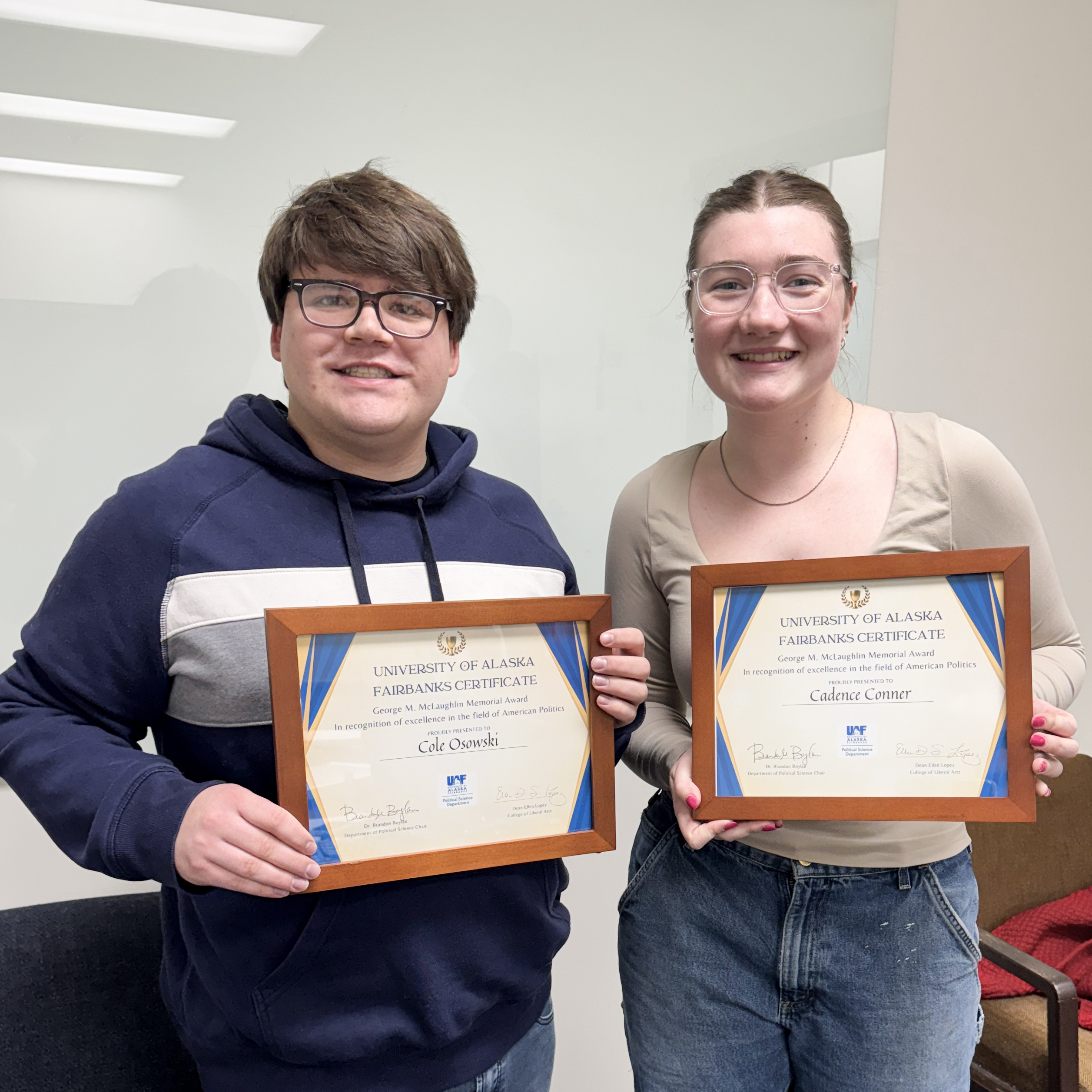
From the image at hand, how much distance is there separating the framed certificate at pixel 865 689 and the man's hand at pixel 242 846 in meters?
0.53

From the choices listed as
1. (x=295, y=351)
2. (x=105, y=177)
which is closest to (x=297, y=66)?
(x=105, y=177)

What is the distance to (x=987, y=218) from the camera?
2.48m

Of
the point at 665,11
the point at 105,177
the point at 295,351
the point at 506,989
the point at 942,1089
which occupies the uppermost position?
the point at 665,11

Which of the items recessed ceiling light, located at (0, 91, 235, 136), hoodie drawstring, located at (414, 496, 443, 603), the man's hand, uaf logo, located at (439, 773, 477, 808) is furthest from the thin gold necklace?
recessed ceiling light, located at (0, 91, 235, 136)

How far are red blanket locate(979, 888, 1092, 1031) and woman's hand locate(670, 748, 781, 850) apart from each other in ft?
4.31

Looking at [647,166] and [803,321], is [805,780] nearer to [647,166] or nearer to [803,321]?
[803,321]

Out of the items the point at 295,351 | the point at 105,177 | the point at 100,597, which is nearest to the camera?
the point at 100,597

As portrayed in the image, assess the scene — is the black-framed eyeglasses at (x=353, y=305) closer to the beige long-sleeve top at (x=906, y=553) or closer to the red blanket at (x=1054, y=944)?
the beige long-sleeve top at (x=906, y=553)

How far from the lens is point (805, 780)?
1140 mm

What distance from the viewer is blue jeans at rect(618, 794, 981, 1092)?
120 cm

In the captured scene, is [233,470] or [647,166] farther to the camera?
[647,166]

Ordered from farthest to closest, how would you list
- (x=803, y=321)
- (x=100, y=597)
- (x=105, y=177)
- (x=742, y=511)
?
(x=105, y=177)
(x=742, y=511)
(x=803, y=321)
(x=100, y=597)

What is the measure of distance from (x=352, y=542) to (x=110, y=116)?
44.6 inches

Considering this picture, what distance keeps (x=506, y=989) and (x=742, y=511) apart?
757 millimetres
